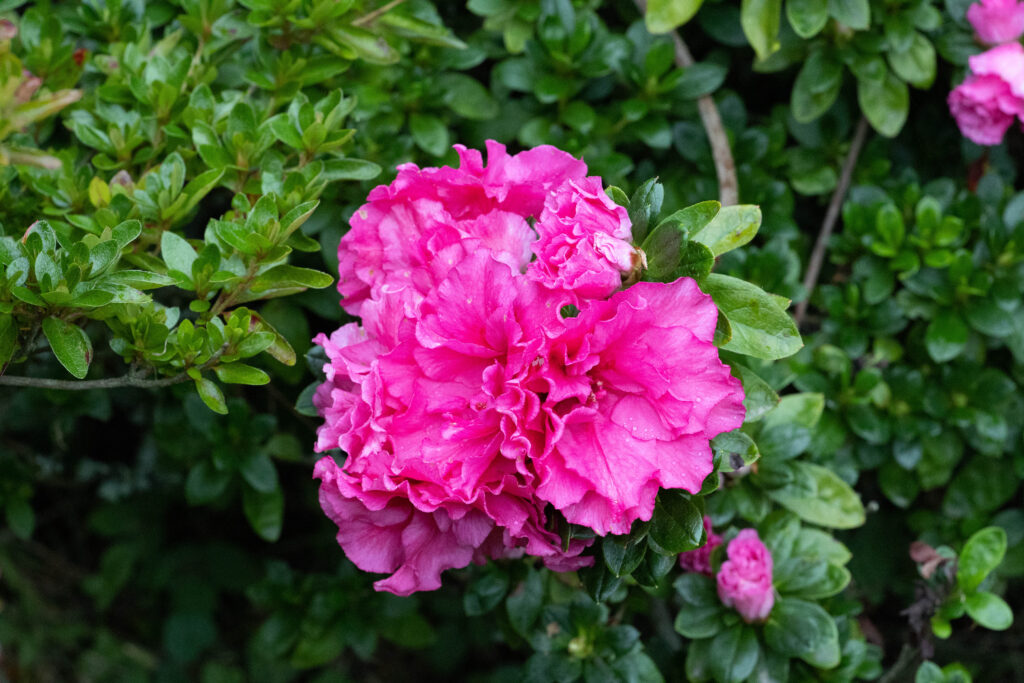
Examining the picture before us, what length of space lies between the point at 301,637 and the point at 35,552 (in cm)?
111

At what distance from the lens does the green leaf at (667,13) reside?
5.58ft

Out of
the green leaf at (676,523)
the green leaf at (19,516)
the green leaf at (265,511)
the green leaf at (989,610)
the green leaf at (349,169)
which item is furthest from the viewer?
the green leaf at (19,516)

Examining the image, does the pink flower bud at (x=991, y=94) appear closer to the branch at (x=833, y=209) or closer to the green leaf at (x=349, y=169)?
the branch at (x=833, y=209)

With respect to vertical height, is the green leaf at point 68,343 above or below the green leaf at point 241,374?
above

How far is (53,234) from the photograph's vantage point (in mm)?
1169

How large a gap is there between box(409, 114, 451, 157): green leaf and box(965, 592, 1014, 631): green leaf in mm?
1292

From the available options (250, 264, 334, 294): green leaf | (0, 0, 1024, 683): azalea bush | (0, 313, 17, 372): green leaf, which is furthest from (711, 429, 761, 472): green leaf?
(0, 313, 17, 372): green leaf

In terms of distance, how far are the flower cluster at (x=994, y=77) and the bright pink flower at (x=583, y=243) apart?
3.76 ft

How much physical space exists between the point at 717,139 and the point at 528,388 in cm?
107

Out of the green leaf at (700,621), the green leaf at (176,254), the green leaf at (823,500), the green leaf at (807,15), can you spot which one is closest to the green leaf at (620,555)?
the green leaf at (700,621)

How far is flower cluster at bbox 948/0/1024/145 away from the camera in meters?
1.77

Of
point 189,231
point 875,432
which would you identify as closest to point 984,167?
point 875,432

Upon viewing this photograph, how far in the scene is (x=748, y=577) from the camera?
1.47 meters

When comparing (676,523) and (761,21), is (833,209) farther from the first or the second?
(676,523)
